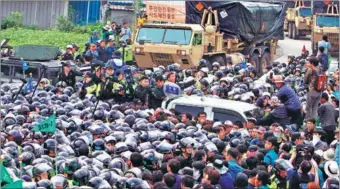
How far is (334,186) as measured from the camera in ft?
44.1

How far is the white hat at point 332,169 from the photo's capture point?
14.4 meters

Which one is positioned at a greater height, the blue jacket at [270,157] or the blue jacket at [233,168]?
the blue jacket at [270,157]

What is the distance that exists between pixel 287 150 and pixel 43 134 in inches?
142

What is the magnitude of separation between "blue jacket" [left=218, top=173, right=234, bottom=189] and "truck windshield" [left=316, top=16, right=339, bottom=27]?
2317 centimetres

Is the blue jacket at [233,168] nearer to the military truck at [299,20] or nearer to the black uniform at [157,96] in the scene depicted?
A: the black uniform at [157,96]

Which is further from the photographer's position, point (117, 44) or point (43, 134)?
point (117, 44)

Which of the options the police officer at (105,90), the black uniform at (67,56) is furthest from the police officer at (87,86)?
the black uniform at (67,56)

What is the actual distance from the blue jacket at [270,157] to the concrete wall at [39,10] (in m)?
26.1

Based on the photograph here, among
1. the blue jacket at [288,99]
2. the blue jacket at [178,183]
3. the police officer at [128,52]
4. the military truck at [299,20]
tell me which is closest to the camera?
the blue jacket at [178,183]

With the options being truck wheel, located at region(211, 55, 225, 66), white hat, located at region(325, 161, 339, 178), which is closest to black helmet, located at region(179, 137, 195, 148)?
white hat, located at region(325, 161, 339, 178)

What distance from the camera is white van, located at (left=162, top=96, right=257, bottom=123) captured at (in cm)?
1868

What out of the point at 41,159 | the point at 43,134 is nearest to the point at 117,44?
the point at 43,134

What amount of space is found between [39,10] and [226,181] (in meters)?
27.9

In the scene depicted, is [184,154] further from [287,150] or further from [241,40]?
[241,40]
